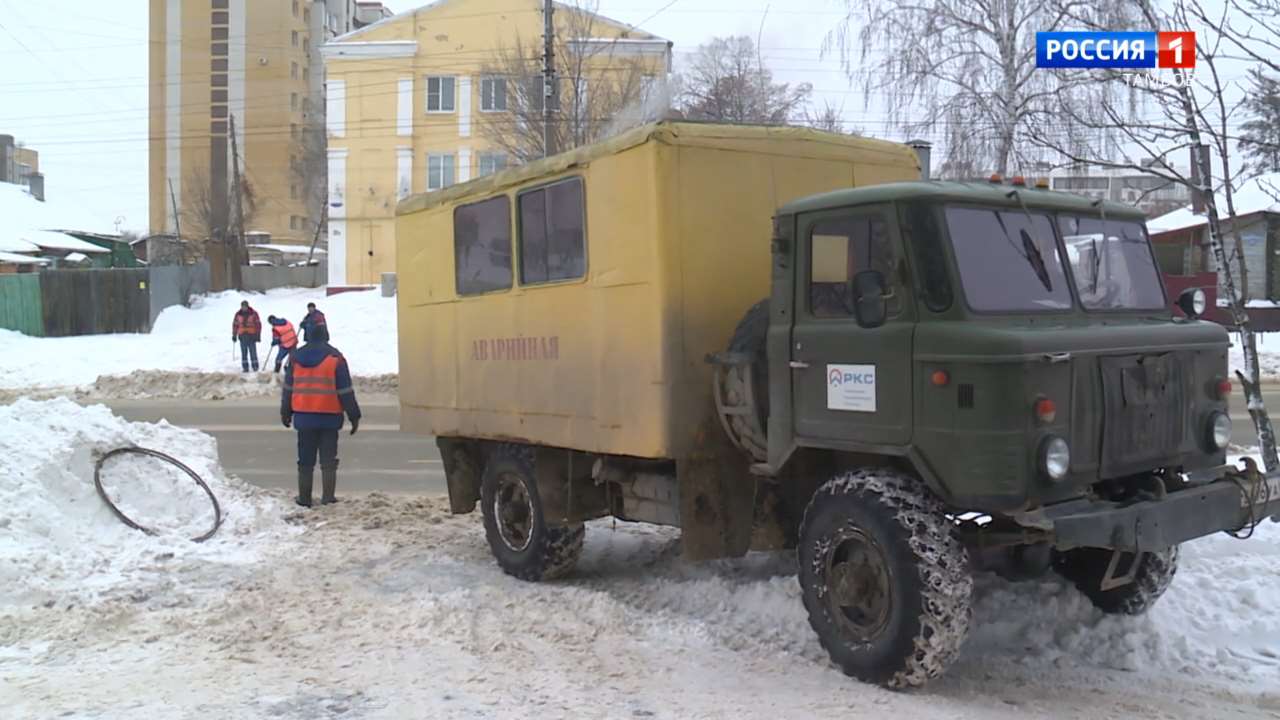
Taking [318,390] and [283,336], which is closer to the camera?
[318,390]

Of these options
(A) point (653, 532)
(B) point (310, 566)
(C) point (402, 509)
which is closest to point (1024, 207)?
(A) point (653, 532)

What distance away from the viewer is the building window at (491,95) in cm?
4186

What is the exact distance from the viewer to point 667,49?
134 ft

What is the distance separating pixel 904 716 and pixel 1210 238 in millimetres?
4824

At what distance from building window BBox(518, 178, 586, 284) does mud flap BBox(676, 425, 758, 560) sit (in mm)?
1395

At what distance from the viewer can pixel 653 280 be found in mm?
5863

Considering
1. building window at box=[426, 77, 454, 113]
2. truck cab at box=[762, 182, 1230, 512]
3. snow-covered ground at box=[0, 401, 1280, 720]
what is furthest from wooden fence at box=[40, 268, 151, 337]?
truck cab at box=[762, 182, 1230, 512]

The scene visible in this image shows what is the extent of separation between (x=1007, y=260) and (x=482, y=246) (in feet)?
12.8

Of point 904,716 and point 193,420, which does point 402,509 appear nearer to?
point 904,716

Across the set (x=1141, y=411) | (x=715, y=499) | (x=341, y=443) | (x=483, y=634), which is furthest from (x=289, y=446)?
(x=1141, y=411)

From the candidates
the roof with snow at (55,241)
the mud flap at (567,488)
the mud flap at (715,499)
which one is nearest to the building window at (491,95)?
the roof with snow at (55,241)

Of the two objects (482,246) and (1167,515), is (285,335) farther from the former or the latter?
(1167,515)

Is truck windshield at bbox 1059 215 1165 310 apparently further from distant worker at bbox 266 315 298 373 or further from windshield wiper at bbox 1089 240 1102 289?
distant worker at bbox 266 315 298 373

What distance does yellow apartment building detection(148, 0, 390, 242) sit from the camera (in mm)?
86188
